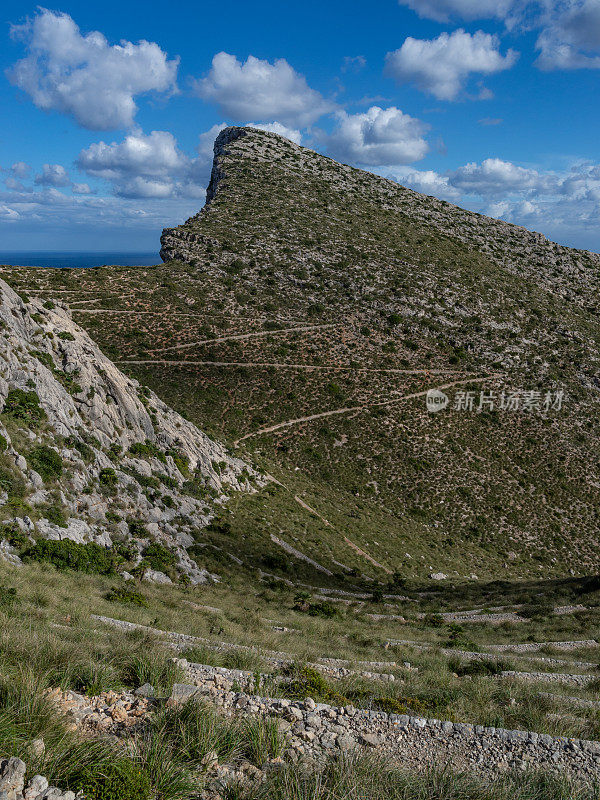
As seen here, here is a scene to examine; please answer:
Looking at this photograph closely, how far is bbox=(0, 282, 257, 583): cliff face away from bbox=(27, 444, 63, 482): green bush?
49 millimetres

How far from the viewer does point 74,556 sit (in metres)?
16.1

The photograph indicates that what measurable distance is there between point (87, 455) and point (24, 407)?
3.49 metres

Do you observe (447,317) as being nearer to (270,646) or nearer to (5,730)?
(270,646)

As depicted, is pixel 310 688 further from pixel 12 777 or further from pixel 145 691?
pixel 12 777

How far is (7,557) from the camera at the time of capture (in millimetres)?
13891

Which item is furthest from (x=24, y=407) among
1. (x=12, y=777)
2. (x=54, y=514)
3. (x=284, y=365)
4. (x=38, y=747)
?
Result: (x=284, y=365)

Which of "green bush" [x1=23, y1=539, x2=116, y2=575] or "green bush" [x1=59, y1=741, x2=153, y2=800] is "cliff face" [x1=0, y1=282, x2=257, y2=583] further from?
"green bush" [x1=59, y1=741, x2=153, y2=800]

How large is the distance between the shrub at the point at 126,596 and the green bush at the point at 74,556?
156 cm

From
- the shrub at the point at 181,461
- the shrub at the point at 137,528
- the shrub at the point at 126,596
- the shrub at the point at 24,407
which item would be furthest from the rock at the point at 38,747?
the shrub at the point at 181,461

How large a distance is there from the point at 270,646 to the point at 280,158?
3821 inches

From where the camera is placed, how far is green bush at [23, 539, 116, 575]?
15023 mm

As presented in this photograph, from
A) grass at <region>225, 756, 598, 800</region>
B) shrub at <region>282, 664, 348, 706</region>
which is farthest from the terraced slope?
grass at <region>225, 756, 598, 800</region>

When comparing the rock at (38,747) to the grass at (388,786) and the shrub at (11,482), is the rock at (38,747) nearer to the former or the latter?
the grass at (388,786)

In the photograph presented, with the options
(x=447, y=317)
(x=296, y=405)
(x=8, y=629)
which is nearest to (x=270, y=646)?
(x=8, y=629)
